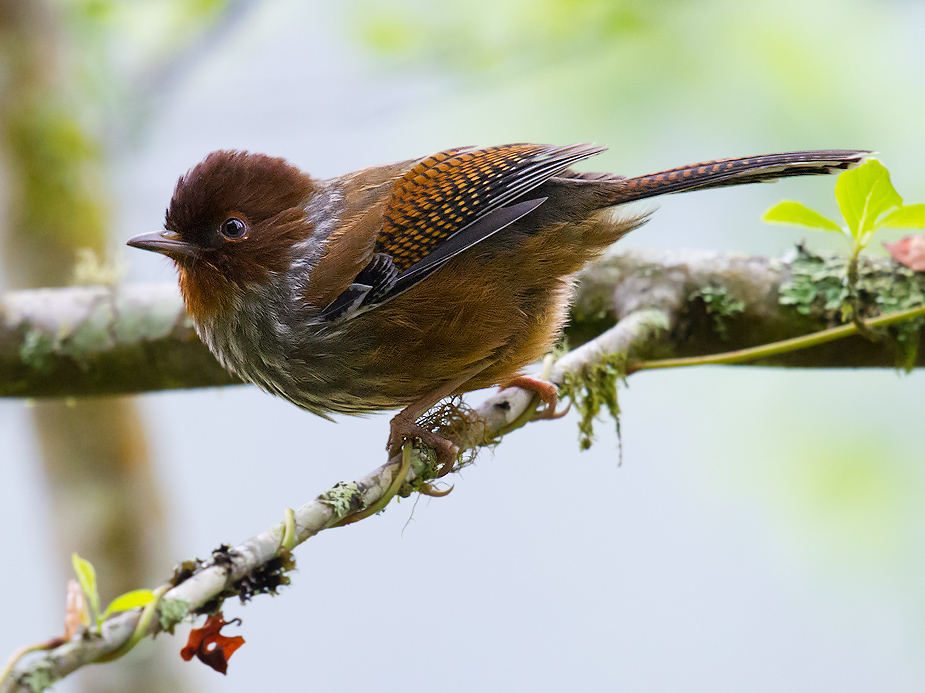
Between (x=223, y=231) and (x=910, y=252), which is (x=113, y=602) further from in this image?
(x=910, y=252)

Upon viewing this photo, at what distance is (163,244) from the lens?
265cm

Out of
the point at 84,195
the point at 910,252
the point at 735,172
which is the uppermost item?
the point at 84,195

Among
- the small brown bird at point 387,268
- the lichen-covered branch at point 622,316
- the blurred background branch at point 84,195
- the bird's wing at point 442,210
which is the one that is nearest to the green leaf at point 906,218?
the small brown bird at point 387,268

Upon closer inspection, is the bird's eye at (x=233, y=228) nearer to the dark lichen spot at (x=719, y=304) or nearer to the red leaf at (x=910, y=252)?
the dark lichen spot at (x=719, y=304)

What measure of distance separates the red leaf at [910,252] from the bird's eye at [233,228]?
91.3 inches

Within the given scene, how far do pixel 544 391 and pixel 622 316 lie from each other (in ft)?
2.33

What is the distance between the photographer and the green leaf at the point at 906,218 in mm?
2410

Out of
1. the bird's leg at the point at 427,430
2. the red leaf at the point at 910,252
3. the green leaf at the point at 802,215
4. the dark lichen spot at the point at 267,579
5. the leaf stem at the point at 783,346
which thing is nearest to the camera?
the dark lichen spot at the point at 267,579

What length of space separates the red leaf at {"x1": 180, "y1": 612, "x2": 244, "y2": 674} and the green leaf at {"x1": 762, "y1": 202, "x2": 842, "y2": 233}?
6.24 ft

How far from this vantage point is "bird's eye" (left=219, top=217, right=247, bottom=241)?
8.84 ft

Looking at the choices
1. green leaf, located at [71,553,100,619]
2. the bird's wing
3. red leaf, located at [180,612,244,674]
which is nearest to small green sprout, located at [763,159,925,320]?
the bird's wing

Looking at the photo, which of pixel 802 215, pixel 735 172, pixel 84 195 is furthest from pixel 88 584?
pixel 84 195

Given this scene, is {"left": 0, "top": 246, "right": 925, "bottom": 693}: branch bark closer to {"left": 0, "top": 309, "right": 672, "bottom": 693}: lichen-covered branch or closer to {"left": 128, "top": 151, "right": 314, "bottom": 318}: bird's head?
{"left": 128, "top": 151, "right": 314, "bottom": 318}: bird's head

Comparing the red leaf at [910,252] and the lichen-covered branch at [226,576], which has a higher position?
the red leaf at [910,252]
